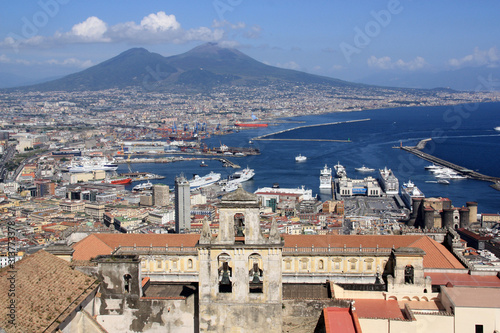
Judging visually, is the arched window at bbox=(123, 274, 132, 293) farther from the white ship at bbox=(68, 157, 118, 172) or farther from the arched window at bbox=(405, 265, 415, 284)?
the white ship at bbox=(68, 157, 118, 172)

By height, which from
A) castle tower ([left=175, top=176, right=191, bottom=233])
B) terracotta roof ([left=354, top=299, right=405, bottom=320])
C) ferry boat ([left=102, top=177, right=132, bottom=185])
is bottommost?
ferry boat ([left=102, top=177, right=132, bottom=185])

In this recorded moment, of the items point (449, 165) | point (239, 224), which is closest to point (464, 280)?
point (239, 224)

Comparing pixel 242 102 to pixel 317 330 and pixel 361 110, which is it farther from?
pixel 317 330

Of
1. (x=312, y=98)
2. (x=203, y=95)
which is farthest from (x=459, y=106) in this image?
(x=203, y=95)

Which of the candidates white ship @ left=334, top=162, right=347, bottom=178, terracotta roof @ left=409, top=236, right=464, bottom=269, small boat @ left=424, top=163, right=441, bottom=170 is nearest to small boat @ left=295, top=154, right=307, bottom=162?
white ship @ left=334, top=162, right=347, bottom=178

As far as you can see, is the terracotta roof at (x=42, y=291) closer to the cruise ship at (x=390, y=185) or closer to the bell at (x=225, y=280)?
the bell at (x=225, y=280)

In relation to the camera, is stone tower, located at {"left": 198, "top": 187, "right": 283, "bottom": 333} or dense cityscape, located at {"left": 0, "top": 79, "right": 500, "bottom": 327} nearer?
stone tower, located at {"left": 198, "top": 187, "right": 283, "bottom": 333}

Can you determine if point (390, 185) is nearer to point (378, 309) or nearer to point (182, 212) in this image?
point (182, 212)
